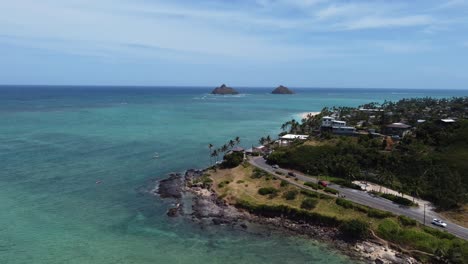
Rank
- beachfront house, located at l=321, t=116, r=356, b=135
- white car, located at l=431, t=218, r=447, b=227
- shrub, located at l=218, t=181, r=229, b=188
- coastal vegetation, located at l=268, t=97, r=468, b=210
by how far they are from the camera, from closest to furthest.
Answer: white car, located at l=431, t=218, r=447, b=227, coastal vegetation, located at l=268, t=97, r=468, b=210, shrub, located at l=218, t=181, r=229, b=188, beachfront house, located at l=321, t=116, r=356, b=135

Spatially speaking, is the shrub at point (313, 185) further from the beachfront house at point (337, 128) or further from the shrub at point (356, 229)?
the beachfront house at point (337, 128)

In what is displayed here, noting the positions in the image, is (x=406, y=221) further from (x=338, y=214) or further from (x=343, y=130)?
(x=343, y=130)

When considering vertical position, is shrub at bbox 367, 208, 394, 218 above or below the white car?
above

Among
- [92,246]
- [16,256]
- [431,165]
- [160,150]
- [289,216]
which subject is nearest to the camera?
[16,256]

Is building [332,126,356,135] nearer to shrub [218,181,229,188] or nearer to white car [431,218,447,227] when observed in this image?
shrub [218,181,229,188]

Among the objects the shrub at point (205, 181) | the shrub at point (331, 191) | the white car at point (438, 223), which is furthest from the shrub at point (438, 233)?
the shrub at point (205, 181)

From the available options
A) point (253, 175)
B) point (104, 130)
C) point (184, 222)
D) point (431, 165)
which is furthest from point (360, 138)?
point (104, 130)

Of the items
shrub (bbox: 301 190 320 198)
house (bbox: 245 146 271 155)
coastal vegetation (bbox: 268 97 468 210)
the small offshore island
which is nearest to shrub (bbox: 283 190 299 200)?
the small offshore island

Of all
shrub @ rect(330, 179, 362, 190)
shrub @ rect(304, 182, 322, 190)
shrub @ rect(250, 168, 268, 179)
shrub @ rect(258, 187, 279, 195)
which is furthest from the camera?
shrub @ rect(250, 168, 268, 179)

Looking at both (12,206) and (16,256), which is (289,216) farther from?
(12,206)
